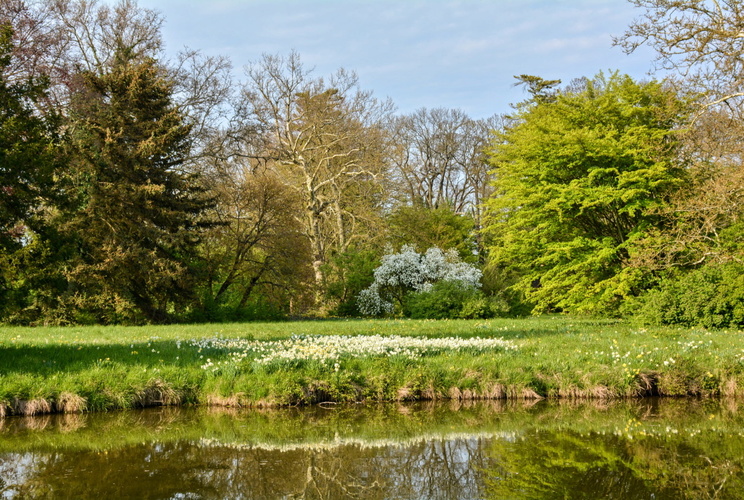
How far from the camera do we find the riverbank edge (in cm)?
890

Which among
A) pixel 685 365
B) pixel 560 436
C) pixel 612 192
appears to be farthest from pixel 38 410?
pixel 612 192

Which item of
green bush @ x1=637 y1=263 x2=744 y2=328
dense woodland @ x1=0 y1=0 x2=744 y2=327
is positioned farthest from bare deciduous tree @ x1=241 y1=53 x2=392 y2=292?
green bush @ x1=637 y1=263 x2=744 y2=328

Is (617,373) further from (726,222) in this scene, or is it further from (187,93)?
(187,93)

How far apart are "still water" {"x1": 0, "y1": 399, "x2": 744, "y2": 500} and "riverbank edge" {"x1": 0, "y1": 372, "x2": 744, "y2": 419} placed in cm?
26

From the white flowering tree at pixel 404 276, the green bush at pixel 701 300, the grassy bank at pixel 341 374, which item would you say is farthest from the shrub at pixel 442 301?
the grassy bank at pixel 341 374

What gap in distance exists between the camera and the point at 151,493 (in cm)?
554

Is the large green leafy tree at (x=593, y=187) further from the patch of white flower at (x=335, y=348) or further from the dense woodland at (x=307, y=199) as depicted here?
the patch of white flower at (x=335, y=348)

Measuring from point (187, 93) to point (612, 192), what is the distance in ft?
61.0

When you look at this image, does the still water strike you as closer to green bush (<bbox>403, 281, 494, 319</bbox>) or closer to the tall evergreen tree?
the tall evergreen tree

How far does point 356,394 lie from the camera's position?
9.59m

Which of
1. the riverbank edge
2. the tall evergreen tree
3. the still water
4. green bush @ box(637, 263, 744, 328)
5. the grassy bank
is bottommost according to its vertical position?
the still water

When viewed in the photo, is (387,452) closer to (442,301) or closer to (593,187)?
(593,187)

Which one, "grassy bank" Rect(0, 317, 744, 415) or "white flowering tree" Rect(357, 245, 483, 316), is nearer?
"grassy bank" Rect(0, 317, 744, 415)

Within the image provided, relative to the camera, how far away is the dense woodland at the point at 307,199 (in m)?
14.4
